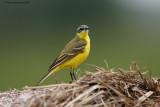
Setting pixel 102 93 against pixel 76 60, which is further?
pixel 76 60

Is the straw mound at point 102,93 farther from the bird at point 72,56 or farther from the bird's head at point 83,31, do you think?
the bird's head at point 83,31

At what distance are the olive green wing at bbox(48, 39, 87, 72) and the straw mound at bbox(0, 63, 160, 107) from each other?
2.49m

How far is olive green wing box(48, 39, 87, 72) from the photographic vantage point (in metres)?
7.64

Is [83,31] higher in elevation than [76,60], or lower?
higher

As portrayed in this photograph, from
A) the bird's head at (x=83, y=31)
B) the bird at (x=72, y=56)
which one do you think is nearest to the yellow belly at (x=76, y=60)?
the bird at (x=72, y=56)

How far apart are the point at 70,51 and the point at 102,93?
3.73 metres

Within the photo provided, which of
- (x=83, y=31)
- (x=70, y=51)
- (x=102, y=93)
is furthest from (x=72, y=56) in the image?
(x=102, y=93)

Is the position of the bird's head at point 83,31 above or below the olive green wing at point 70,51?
above

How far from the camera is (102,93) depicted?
14.7ft

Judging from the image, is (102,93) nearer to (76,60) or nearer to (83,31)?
(76,60)

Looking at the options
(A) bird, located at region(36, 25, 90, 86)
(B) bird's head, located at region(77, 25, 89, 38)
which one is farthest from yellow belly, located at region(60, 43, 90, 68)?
(B) bird's head, located at region(77, 25, 89, 38)

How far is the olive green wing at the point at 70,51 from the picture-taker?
25.1 ft

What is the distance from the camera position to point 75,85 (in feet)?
15.3

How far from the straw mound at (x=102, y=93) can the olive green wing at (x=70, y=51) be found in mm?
2487
